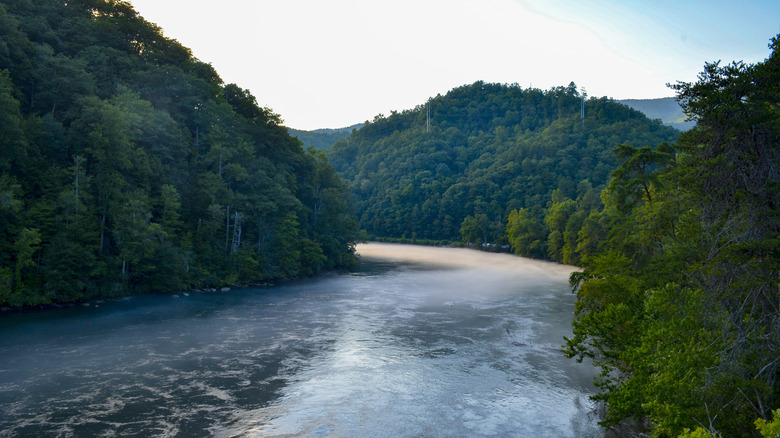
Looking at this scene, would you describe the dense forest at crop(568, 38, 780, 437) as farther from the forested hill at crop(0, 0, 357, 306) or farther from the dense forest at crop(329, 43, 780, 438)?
the forested hill at crop(0, 0, 357, 306)

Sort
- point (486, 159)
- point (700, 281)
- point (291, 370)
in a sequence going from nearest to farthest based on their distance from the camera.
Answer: point (700, 281) < point (291, 370) < point (486, 159)

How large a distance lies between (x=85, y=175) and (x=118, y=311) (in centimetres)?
1256

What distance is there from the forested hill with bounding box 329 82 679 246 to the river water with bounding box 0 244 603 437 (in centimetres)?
6280

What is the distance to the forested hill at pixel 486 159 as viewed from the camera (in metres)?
122

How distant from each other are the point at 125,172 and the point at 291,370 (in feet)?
95.9

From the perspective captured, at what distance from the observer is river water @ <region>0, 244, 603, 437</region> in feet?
58.0

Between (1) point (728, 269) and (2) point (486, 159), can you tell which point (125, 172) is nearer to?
(1) point (728, 269)

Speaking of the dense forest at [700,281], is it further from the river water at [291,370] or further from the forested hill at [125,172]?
the forested hill at [125,172]

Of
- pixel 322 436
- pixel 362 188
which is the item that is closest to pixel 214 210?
pixel 322 436

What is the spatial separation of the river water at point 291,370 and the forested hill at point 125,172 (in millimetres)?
4343

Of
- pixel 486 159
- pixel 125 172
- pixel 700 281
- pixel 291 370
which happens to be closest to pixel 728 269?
pixel 700 281

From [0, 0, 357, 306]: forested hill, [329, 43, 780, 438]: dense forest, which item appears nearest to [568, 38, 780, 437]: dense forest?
[329, 43, 780, 438]: dense forest

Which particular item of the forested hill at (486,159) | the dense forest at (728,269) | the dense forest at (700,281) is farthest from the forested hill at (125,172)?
the forested hill at (486,159)

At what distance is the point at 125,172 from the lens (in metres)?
42.5
